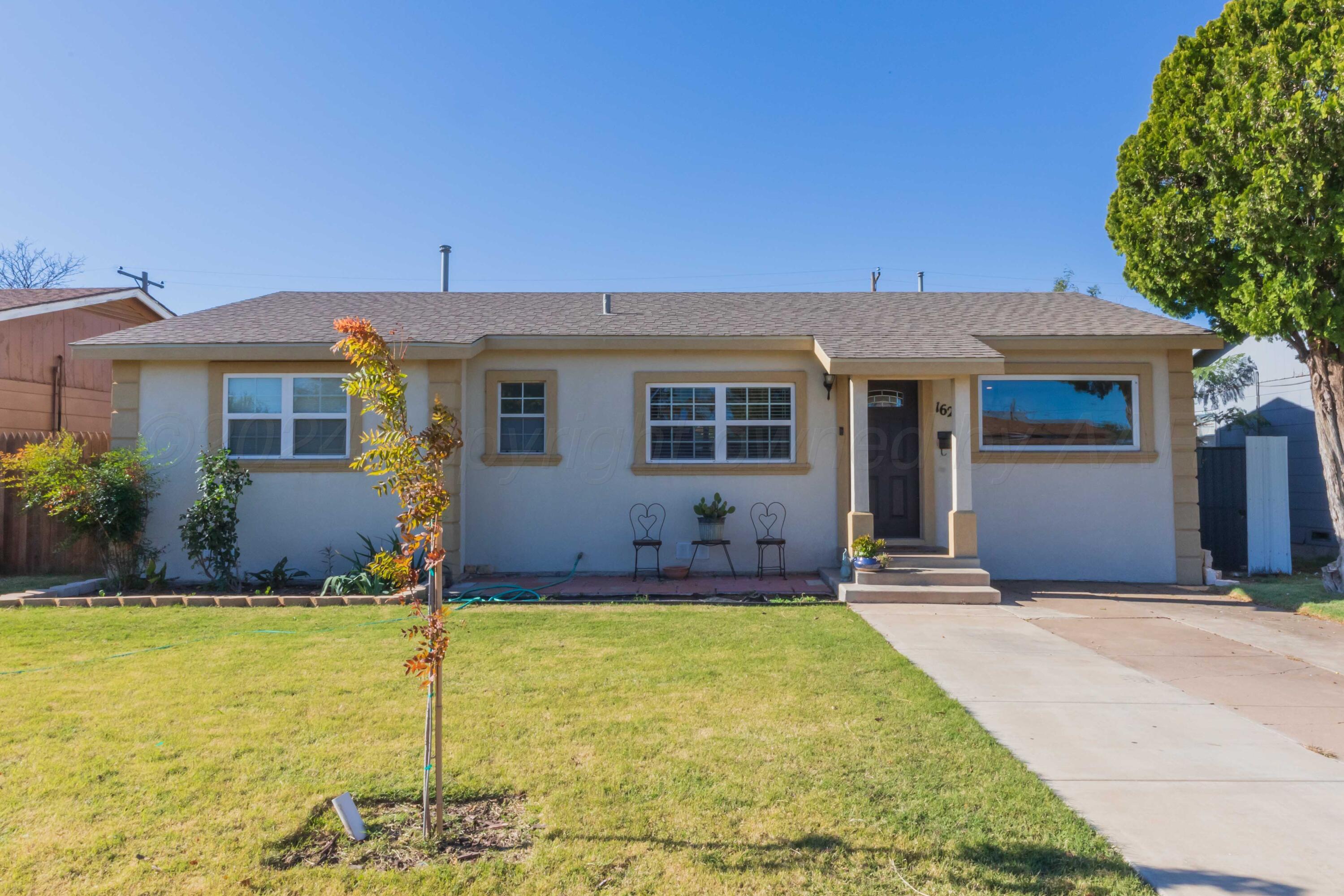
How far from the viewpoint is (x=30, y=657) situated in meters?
6.32

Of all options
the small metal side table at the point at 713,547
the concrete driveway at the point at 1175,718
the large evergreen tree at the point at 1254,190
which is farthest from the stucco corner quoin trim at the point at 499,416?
the large evergreen tree at the point at 1254,190

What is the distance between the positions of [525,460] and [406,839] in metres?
7.58

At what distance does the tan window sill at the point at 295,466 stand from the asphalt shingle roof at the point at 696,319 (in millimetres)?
1556

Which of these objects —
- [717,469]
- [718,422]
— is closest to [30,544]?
[717,469]

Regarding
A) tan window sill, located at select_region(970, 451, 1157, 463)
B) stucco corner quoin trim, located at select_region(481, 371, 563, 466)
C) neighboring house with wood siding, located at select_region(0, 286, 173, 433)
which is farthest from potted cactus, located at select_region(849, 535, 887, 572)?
neighboring house with wood siding, located at select_region(0, 286, 173, 433)

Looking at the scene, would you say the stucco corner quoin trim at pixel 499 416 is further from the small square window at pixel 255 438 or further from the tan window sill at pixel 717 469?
the small square window at pixel 255 438

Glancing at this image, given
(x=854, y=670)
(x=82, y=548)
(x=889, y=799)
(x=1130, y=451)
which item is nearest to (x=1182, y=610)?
(x=1130, y=451)

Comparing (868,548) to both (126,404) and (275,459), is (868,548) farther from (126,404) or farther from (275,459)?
(126,404)

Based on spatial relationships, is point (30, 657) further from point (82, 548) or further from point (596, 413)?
point (596, 413)

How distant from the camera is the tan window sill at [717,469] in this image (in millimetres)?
10648

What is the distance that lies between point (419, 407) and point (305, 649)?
412 centimetres

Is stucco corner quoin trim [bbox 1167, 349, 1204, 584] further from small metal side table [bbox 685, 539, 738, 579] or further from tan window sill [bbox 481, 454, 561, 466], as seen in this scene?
tan window sill [bbox 481, 454, 561, 466]

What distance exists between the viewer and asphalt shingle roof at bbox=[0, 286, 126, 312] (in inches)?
530

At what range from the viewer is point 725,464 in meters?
10.7
